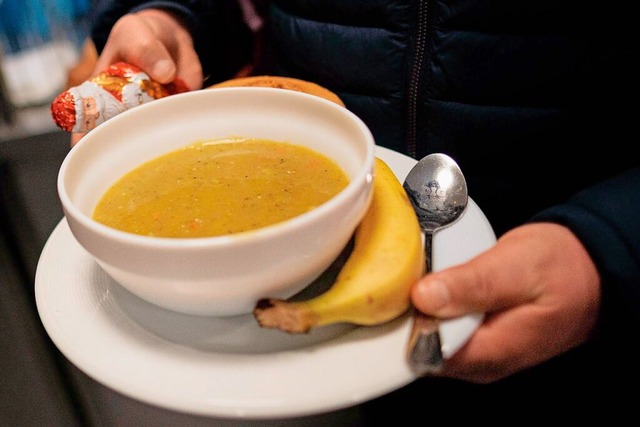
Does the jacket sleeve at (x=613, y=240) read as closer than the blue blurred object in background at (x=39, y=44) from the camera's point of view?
Yes

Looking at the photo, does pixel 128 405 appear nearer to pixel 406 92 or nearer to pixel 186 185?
pixel 186 185

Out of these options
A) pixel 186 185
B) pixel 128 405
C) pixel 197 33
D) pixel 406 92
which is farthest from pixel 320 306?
pixel 197 33

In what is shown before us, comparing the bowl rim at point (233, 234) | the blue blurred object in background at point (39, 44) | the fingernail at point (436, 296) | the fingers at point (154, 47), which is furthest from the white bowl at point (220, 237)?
the blue blurred object in background at point (39, 44)

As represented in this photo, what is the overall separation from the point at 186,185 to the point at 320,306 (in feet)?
0.95

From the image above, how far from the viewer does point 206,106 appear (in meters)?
0.84

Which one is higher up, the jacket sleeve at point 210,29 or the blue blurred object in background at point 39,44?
the jacket sleeve at point 210,29

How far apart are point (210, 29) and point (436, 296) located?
108cm

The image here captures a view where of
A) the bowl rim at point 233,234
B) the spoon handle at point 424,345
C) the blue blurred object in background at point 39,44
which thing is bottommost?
the blue blurred object in background at point 39,44

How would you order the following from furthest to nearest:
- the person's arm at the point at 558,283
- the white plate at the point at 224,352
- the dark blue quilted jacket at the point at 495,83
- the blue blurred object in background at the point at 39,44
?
1. the blue blurred object in background at the point at 39,44
2. the dark blue quilted jacket at the point at 495,83
3. the person's arm at the point at 558,283
4. the white plate at the point at 224,352

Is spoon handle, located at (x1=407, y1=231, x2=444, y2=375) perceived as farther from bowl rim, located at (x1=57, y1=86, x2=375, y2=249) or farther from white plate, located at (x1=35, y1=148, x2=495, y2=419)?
bowl rim, located at (x1=57, y1=86, x2=375, y2=249)

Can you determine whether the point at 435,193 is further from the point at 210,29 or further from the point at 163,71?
the point at 210,29

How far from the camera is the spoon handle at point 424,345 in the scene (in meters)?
0.50

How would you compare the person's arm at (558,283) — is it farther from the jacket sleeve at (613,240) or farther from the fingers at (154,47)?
the fingers at (154,47)

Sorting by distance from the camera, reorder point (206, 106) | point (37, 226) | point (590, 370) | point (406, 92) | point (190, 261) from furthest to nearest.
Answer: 1. point (37, 226)
2. point (406, 92)
3. point (590, 370)
4. point (206, 106)
5. point (190, 261)
